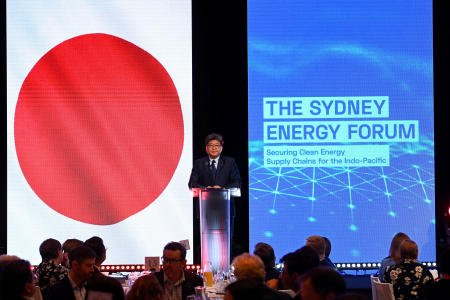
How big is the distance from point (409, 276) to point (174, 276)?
1.83m

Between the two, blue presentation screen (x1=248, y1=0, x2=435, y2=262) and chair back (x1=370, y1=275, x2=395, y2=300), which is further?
blue presentation screen (x1=248, y1=0, x2=435, y2=262)

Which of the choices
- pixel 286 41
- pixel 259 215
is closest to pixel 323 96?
pixel 286 41

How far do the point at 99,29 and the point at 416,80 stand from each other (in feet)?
14.0

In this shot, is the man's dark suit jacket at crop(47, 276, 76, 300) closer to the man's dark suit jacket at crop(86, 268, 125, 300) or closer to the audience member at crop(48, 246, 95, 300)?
the audience member at crop(48, 246, 95, 300)

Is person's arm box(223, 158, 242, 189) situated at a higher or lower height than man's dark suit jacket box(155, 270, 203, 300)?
higher

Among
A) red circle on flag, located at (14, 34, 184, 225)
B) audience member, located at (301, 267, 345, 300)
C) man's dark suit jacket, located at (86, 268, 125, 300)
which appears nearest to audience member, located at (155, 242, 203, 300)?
man's dark suit jacket, located at (86, 268, 125, 300)

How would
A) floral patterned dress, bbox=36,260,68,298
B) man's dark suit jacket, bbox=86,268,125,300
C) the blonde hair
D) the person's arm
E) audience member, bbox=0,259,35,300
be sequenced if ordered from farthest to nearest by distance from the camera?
the person's arm, floral patterned dress, bbox=36,260,68,298, the blonde hair, man's dark suit jacket, bbox=86,268,125,300, audience member, bbox=0,259,35,300

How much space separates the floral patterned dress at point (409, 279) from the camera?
16.8 feet

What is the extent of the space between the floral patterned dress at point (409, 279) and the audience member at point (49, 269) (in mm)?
2653

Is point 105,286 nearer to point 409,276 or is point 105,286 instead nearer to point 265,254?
point 265,254

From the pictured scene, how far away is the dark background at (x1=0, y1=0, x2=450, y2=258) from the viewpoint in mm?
8945

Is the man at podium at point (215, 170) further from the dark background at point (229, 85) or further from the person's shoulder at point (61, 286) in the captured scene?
the person's shoulder at point (61, 286)

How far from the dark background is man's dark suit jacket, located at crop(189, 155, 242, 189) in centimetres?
124

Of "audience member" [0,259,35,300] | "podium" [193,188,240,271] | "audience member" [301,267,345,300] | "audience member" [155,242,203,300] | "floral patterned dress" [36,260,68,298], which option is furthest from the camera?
"podium" [193,188,240,271]
